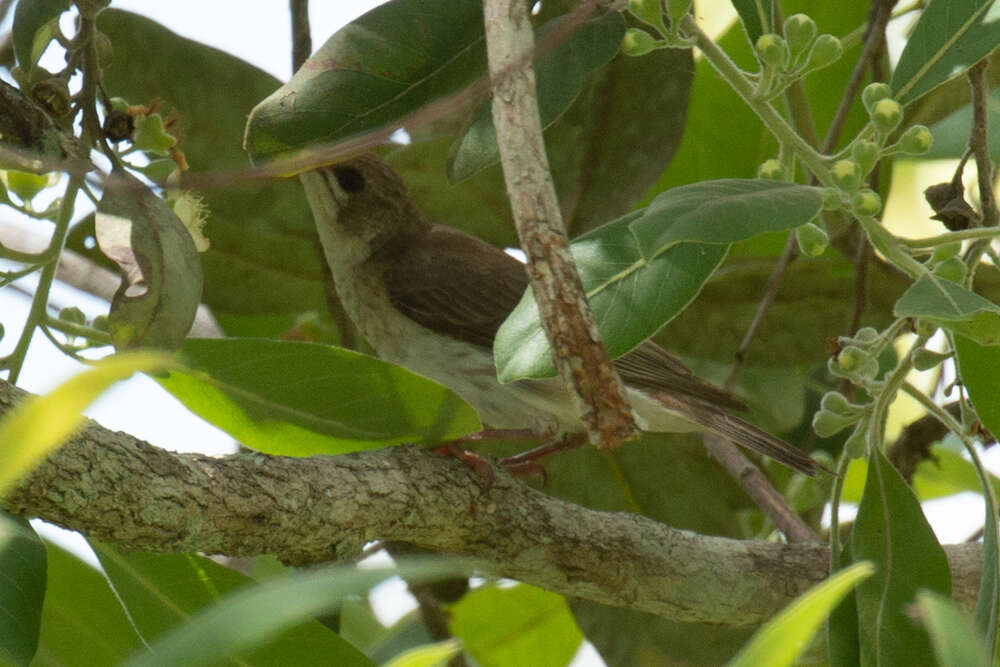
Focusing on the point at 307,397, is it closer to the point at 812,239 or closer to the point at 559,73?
the point at 559,73

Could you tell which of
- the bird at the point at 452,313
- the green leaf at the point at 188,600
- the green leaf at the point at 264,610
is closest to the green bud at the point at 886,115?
the green leaf at the point at 188,600

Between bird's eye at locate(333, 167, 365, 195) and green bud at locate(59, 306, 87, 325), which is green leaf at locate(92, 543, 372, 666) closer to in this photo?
green bud at locate(59, 306, 87, 325)

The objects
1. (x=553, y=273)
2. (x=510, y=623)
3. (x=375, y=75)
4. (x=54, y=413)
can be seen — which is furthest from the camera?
(x=510, y=623)

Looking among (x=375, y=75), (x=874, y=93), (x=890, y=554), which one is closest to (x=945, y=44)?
(x=874, y=93)

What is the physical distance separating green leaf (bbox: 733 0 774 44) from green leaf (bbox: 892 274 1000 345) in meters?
0.61

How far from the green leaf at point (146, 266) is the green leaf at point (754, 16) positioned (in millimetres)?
1077

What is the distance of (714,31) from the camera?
4.01m

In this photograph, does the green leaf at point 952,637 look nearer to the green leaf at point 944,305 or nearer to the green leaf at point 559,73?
the green leaf at point 944,305

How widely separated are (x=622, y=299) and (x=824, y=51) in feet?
1.75

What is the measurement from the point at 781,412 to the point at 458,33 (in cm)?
193

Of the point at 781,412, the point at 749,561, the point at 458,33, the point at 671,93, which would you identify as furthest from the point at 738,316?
the point at 458,33

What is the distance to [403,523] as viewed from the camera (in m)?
2.52

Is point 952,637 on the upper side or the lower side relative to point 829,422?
lower

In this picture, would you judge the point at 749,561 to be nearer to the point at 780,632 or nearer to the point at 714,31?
the point at 714,31
